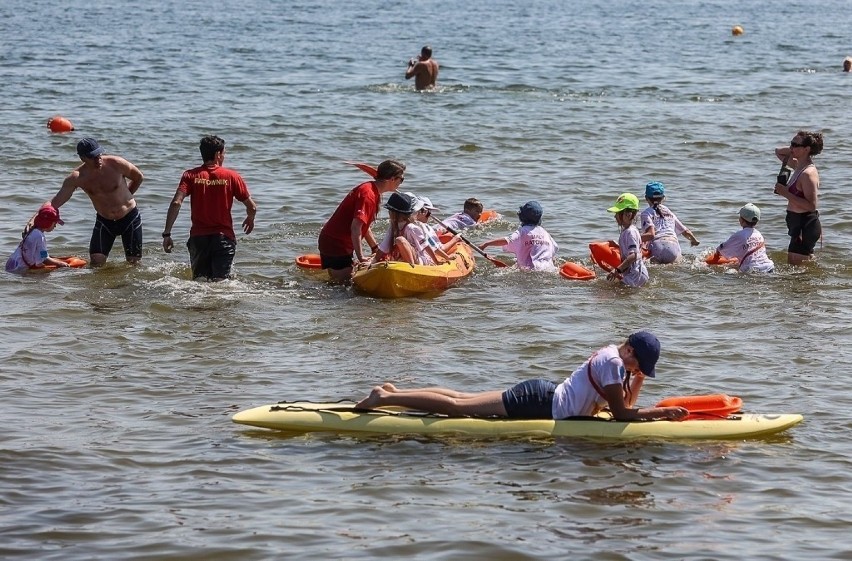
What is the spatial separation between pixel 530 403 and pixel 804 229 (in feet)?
20.1

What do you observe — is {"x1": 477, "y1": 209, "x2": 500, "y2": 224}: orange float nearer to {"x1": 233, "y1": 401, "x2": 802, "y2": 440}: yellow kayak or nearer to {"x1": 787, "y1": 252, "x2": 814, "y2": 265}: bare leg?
{"x1": 787, "y1": 252, "x2": 814, "y2": 265}: bare leg

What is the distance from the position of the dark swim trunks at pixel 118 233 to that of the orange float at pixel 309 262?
1723 mm

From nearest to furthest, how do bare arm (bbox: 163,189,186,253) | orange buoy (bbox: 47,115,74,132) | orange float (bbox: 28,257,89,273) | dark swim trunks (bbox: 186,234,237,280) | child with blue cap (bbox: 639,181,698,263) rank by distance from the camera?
bare arm (bbox: 163,189,186,253) → dark swim trunks (bbox: 186,234,237,280) → orange float (bbox: 28,257,89,273) → child with blue cap (bbox: 639,181,698,263) → orange buoy (bbox: 47,115,74,132)

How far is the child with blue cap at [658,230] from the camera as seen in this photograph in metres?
13.9

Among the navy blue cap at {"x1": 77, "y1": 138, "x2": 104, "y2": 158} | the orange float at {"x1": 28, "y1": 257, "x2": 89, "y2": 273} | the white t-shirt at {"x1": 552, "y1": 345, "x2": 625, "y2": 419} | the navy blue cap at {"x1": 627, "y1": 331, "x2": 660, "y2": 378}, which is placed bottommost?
the white t-shirt at {"x1": 552, "y1": 345, "x2": 625, "y2": 419}

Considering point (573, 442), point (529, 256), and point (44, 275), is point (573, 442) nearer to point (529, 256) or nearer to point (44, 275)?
point (529, 256)

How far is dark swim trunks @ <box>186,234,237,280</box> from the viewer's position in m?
12.6

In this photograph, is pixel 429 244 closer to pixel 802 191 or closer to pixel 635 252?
pixel 635 252

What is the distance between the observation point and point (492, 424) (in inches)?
342

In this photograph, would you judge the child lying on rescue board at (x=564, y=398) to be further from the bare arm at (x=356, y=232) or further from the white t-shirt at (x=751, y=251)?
the white t-shirt at (x=751, y=251)

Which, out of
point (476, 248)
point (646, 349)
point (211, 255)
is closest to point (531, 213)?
point (476, 248)

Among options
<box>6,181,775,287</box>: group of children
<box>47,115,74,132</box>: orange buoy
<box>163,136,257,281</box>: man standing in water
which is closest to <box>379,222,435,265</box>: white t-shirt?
<box>6,181,775,287</box>: group of children

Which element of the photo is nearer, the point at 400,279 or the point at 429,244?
the point at 400,279

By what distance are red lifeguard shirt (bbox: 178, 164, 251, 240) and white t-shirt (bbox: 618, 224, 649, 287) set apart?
3.78 meters
